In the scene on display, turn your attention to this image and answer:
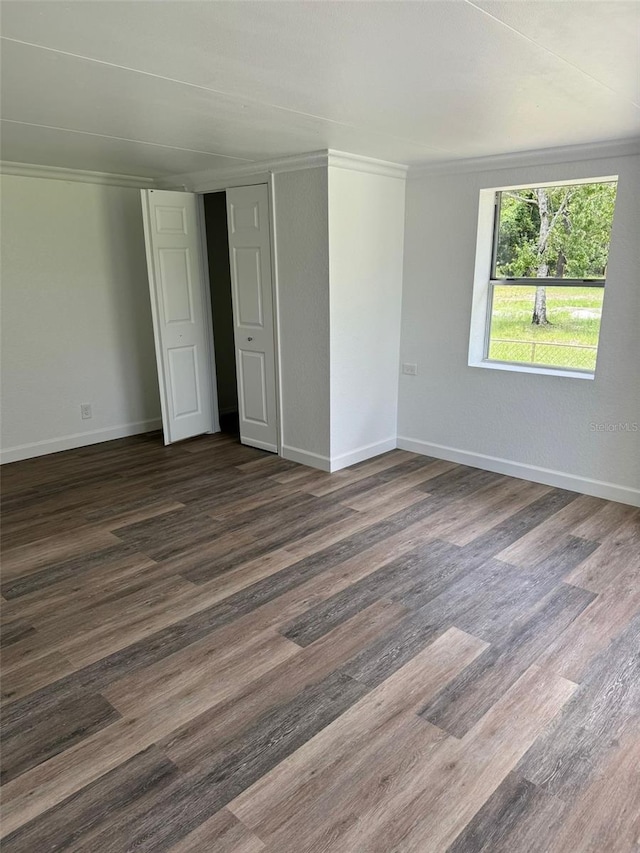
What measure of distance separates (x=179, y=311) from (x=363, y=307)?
5.48ft

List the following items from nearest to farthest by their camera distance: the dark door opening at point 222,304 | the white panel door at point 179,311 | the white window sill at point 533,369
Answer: the white window sill at point 533,369
the white panel door at point 179,311
the dark door opening at point 222,304

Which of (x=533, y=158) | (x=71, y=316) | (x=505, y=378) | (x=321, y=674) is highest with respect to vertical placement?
(x=533, y=158)

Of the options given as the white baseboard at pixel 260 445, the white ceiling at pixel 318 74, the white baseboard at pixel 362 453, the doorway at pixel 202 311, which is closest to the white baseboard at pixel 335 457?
the white baseboard at pixel 362 453

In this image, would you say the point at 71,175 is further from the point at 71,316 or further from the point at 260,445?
the point at 260,445

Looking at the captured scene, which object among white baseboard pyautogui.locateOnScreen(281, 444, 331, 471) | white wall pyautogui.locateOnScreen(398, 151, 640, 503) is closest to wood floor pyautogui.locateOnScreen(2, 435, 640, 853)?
white wall pyautogui.locateOnScreen(398, 151, 640, 503)

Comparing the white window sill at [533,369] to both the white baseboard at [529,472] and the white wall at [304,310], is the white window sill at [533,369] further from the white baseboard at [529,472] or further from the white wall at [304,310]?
the white wall at [304,310]

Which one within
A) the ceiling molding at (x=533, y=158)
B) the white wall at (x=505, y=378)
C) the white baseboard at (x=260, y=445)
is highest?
the ceiling molding at (x=533, y=158)

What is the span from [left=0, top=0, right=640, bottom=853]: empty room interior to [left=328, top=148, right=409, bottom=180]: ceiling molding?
25 millimetres

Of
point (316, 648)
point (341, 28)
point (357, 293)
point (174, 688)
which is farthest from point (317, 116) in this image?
point (174, 688)

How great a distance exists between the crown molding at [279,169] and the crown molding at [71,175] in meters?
0.22

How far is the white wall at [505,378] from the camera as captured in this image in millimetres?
3523

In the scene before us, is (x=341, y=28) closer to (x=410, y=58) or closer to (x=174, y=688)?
(x=410, y=58)

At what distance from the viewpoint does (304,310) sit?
13.7ft

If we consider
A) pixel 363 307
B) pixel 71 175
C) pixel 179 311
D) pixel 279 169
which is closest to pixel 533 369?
pixel 363 307
